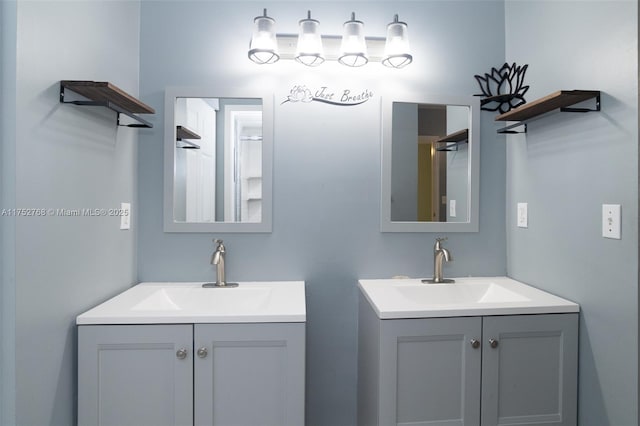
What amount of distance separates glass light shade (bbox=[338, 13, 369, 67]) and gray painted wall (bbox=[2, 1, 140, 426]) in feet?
3.20

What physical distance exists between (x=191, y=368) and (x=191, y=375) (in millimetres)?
23

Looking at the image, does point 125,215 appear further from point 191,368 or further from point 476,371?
point 476,371

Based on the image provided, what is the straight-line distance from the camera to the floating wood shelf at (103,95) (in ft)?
3.95

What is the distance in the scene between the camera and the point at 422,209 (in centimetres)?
181

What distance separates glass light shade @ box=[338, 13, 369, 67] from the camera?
1646mm

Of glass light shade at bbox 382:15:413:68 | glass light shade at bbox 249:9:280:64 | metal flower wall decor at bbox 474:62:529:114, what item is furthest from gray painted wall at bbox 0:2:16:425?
metal flower wall decor at bbox 474:62:529:114

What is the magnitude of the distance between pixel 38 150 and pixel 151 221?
690 millimetres

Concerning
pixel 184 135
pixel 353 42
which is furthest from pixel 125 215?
pixel 353 42

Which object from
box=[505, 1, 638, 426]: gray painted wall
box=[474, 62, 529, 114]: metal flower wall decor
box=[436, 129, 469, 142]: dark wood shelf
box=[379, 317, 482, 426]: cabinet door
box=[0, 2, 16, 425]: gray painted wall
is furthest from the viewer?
box=[436, 129, 469, 142]: dark wood shelf

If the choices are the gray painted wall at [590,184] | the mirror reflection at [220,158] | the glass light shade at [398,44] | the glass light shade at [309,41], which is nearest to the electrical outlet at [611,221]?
the gray painted wall at [590,184]

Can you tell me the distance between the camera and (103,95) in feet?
4.30

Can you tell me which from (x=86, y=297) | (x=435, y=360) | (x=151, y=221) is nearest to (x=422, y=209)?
(x=435, y=360)

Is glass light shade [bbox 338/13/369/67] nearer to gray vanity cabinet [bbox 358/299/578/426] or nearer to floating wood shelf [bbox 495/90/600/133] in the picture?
floating wood shelf [bbox 495/90/600/133]

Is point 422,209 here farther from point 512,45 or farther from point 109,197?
point 109,197
